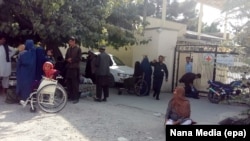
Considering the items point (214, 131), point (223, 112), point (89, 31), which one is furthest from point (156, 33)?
point (214, 131)

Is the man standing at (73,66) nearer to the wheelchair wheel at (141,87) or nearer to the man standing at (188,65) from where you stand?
the wheelchair wheel at (141,87)

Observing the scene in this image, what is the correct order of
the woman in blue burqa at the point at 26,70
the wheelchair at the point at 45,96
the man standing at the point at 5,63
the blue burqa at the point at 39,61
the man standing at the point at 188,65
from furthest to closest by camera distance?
the man standing at the point at 188,65 < the man standing at the point at 5,63 < the blue burqa at the point at 39,61 < the woman in blue burqa at the point at 26,70 < the wheelchair at the point at 45,96

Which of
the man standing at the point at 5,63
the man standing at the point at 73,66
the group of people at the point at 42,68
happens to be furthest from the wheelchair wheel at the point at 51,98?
the man standing at the point at 5,63

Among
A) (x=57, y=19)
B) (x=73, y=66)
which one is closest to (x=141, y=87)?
(x=73, y=66)

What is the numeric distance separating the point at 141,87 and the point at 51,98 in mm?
5309

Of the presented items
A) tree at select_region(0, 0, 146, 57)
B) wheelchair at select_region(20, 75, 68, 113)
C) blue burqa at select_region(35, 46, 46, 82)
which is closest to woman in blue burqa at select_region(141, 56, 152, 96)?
tree at select_region(0, 0, 146, 57)

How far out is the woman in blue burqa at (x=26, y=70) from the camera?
351 inches

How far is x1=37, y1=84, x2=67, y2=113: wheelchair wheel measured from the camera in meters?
8.49

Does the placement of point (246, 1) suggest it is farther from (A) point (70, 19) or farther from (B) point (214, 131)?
(A) point (70, 19)

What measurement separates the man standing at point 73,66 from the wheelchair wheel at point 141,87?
346cm

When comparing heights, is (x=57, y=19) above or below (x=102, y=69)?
above

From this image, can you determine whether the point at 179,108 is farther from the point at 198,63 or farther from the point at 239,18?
the point at 198,63

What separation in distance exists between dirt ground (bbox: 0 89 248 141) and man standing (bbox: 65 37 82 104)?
50 centimetres

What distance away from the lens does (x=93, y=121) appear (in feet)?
26.1
